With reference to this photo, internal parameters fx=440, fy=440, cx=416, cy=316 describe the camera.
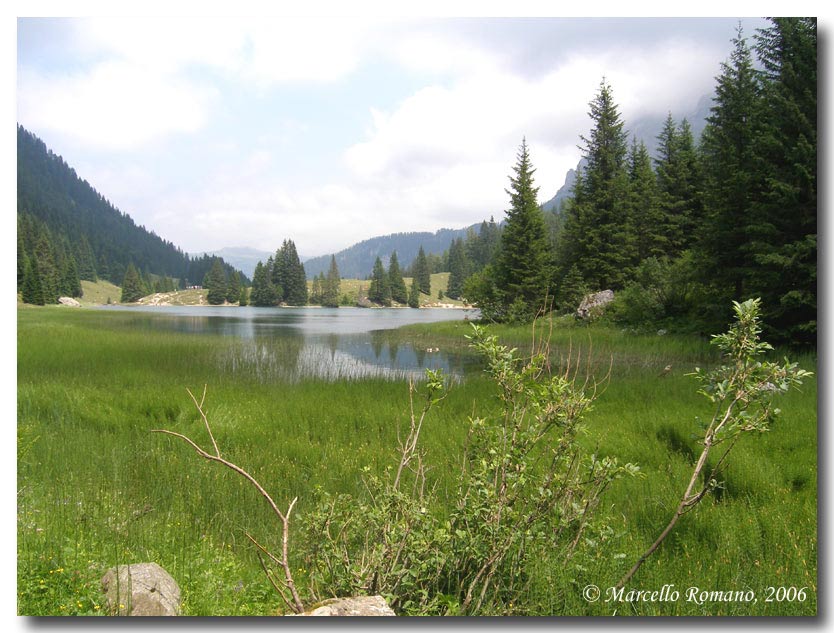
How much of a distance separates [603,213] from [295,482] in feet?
95.8

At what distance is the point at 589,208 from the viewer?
29.4 meters

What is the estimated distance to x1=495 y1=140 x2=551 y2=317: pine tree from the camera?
29.5m

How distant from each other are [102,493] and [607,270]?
97.0ft

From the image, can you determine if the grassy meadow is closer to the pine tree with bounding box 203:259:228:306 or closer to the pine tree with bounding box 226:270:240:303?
the pine tree with bounding box 203:259:228:306

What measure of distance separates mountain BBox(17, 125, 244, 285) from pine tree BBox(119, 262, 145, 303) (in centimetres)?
62

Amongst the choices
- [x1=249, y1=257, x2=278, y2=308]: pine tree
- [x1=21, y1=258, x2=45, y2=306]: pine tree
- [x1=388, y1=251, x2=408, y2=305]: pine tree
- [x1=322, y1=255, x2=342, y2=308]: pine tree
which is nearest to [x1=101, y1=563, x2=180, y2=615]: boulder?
[x1=21, y1=258, x2=45, y2=306]: pine tree

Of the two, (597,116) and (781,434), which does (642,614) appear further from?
(597,116)

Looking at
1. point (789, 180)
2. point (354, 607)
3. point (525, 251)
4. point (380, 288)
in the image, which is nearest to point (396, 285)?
point (380, 288)

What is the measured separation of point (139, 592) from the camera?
2.92 metres

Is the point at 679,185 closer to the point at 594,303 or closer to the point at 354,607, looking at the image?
the point at 594,303

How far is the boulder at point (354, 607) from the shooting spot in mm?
2645

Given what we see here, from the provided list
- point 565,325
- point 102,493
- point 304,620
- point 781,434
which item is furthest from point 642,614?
point 565,325

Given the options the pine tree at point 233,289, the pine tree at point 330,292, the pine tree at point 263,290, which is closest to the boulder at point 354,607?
the pine tree at point 263,290

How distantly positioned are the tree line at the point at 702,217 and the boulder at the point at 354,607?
6294 mm
